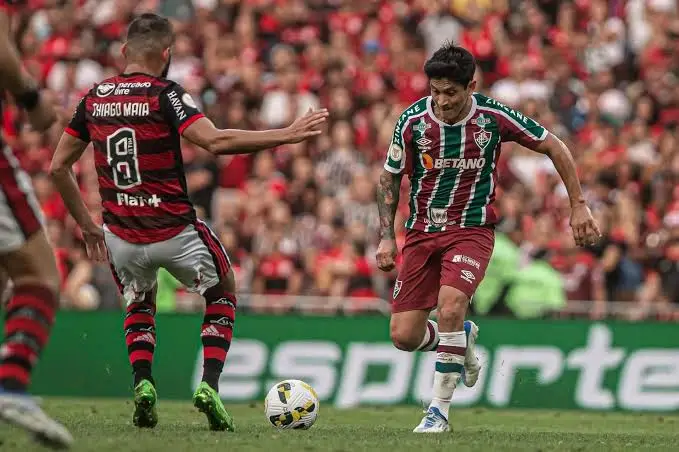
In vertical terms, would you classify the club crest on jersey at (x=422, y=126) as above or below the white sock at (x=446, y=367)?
above

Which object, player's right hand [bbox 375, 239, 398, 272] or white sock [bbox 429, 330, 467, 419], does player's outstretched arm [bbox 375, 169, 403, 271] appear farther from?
white sock [bbox 429, 330, 467, 419]

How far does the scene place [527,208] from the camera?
62.6ft

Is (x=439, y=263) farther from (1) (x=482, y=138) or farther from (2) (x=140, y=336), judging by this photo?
(2) (x=140, y=336)

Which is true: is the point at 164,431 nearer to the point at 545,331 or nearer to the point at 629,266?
the point at 545,331

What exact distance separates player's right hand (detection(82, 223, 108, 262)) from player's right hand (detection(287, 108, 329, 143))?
2030mm

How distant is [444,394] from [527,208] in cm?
949

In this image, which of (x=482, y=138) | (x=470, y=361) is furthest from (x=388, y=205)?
(x=470, y=361)

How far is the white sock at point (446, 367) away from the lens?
9.91 m

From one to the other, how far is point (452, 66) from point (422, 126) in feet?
2.05

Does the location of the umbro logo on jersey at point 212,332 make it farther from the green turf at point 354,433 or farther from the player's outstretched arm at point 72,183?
the player's outstretched arm at point 72,183

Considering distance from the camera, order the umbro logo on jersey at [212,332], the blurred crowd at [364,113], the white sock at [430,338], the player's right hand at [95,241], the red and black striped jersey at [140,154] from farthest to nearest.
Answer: the blurred crowd at [364,113] → the white sock at [430,338] → the player's right hand at [95,241] → the umbro logo on jersey at [212,332] → the red and black striped jersey at [140,154]

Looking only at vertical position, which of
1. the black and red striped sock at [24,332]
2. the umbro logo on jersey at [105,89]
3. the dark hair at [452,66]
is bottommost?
the black and red striped sock at [24,332]

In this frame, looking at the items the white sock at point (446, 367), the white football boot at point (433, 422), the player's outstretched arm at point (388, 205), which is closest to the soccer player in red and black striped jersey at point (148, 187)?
the player's outstretched arm at point (388, 205)

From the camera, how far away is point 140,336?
9828 millimetres
